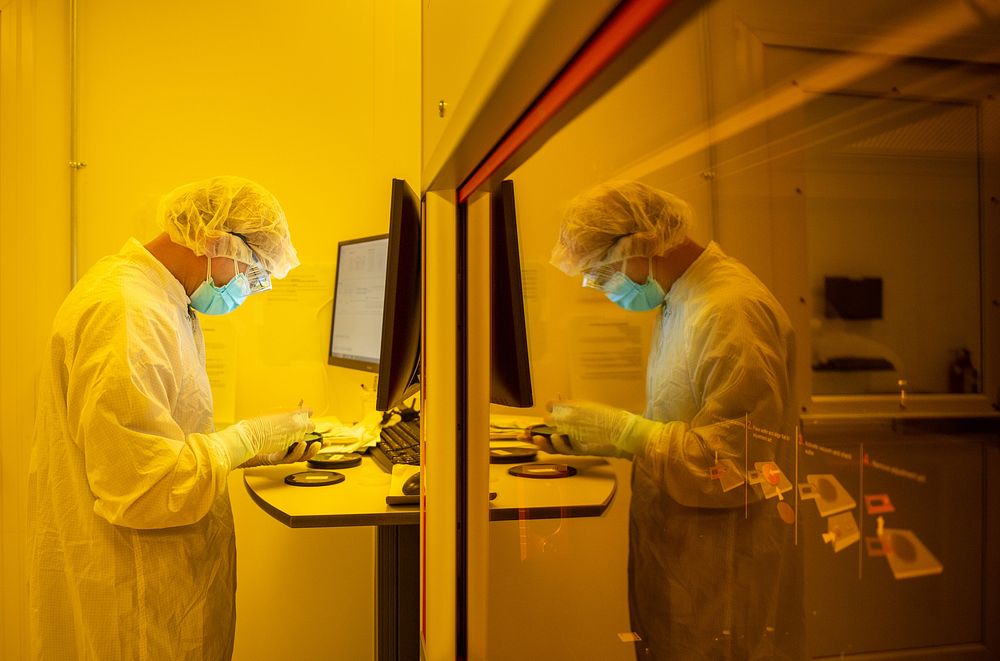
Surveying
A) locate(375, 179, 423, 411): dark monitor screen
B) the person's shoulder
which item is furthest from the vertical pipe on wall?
locate(375, 179, 423, 411): dark monitor screen

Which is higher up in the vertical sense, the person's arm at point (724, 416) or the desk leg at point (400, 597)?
the person's arm at point (724, 416)

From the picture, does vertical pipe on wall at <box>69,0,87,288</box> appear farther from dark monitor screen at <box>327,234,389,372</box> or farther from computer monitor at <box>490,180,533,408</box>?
computer monitor at <box>490,180,533,408</box>

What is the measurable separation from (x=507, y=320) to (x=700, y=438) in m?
0.66

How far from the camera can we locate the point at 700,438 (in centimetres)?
42

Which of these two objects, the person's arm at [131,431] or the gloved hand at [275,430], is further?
the gloved hand at [275,430]

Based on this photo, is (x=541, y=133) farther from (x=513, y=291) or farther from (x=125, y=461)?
(x=125, y=461)

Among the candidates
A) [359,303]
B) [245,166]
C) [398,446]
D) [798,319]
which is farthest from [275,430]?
[798,319]

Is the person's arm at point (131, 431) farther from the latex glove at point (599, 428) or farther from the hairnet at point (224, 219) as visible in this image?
the latex glove at point (599, 428)

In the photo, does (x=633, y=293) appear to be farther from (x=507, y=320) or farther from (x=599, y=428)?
(x=507, y=320)

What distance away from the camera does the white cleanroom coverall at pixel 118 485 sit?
1165mm

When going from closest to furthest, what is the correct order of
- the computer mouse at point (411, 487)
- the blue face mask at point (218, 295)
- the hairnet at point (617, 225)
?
1. the hairnet at point (617, 225)
2. the computer mouse at point (411, 487)
3. the blue face mask at point (218, 295)

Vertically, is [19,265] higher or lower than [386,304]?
higher

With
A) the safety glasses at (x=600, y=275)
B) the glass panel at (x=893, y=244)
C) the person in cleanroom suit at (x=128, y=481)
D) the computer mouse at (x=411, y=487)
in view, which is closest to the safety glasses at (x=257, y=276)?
the person in cleanroom suit at (x=128, y=481)

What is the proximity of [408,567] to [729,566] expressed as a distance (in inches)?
49.0
